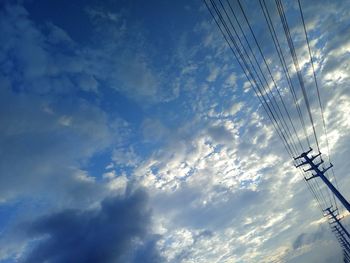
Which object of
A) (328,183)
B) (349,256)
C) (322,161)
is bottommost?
(349,256)

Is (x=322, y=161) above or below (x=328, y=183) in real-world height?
above

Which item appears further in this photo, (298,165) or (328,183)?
(298,165)

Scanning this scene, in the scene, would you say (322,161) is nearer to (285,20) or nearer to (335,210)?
(285,20)

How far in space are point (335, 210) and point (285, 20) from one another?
54.3 metres

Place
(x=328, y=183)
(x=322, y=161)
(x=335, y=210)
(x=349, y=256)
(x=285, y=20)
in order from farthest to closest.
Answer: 1. (x=349, y=256)
2. (x=335, y=210)
3. (x=322, y=161)
4. (x=328, y=183)
5. (x=285, y=20)

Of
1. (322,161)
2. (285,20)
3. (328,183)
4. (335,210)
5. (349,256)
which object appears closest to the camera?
(285,20)

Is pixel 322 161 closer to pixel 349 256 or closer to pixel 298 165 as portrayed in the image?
pixel 298 165

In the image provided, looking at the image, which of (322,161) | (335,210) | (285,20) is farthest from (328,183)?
(335,210)

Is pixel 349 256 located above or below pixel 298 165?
below

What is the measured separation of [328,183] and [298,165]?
15.8 feet

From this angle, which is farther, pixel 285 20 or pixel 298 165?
pixel 298 165

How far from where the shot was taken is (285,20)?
9.33 m

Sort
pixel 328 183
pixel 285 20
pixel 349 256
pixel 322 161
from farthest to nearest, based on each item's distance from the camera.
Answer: pixel 349 256 < pixel 322 161 < pixel 328 183 < pixel 285 20

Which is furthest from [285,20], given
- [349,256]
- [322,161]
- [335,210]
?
[349,256]
